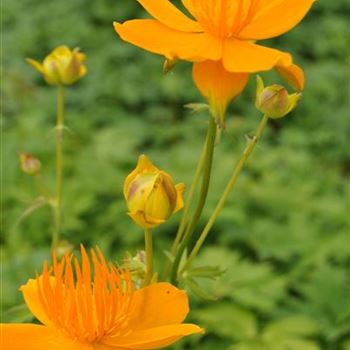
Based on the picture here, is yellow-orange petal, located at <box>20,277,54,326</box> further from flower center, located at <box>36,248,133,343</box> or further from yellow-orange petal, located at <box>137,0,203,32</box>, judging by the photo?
yellow-orange petal, located at <box>137,0,203,32</box>

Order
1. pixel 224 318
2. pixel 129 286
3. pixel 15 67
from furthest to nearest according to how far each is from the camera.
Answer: pixel 15 67, pixel 224 318, pixel 129 286

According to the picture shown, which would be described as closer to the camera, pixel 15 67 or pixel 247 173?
pixel 247 173

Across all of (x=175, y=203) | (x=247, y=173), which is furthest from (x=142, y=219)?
(x=247, y=173)

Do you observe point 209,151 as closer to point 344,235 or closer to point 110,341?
point 110,341

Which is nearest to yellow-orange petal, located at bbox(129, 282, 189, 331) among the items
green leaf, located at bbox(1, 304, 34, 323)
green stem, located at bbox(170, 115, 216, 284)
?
green stem, located at bbox(170, 115, 216, 284)

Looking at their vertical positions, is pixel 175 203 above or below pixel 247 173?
above

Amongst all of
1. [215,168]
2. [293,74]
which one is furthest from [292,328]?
[293,74]
